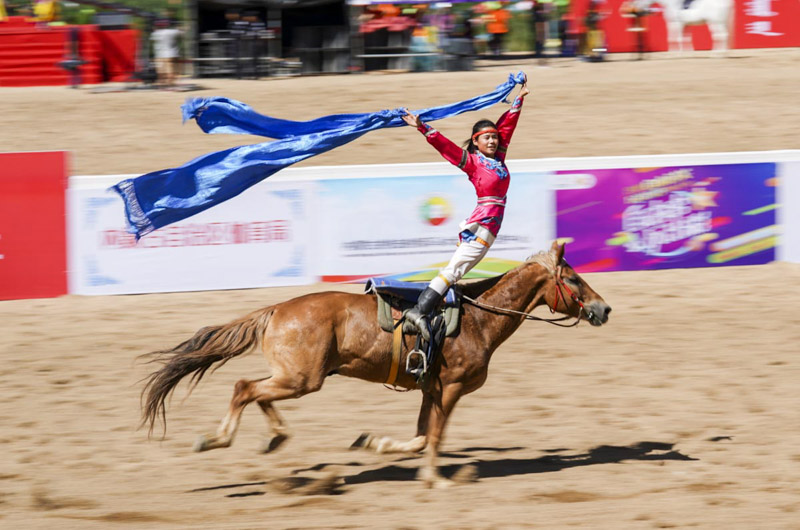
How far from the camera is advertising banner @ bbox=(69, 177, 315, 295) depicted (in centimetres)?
1210

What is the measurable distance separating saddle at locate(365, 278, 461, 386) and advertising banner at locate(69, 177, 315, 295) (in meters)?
5.22

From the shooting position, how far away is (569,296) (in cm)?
751

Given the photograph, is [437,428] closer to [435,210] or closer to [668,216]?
[435,210]

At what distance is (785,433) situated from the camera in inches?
321

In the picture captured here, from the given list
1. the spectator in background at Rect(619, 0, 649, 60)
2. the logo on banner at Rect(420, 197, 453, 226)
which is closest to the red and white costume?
the logo on banner at Rect(420, 197, 453, 226)

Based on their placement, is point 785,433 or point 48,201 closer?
point 785,433

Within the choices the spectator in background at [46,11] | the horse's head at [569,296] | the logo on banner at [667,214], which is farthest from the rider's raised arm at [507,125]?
the spectator in background at [46,11]

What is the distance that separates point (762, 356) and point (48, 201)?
838 cm

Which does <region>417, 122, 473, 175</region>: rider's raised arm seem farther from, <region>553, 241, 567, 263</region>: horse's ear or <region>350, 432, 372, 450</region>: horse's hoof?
<region>350, 432, 372, 450</region>: horse's hoof

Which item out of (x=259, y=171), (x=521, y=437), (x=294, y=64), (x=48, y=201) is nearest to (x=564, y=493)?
(x=521, y=437)

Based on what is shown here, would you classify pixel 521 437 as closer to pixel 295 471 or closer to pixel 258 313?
pixel 295 471

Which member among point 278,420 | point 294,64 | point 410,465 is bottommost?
point 410,465

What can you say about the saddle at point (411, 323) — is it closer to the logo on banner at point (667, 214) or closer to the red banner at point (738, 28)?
the logo on banner at point (667, 214)

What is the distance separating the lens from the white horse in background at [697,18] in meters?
23.2
